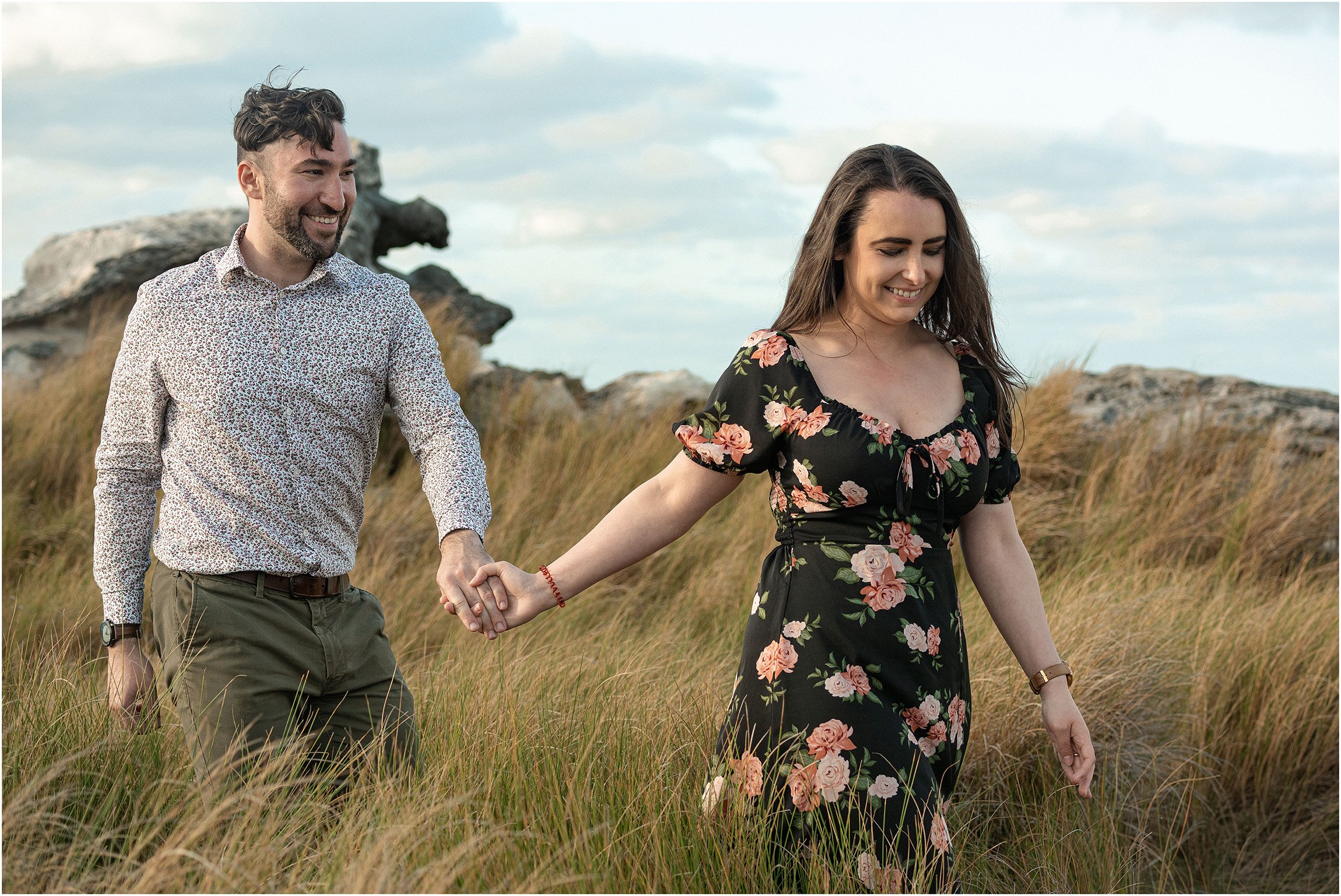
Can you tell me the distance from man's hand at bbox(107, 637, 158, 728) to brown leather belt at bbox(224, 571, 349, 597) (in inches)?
15.6

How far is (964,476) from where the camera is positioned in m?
2.63

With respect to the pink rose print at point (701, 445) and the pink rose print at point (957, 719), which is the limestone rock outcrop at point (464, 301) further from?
the pink rose print at point (957, 719)

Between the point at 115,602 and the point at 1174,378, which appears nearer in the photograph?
the point at 115,602

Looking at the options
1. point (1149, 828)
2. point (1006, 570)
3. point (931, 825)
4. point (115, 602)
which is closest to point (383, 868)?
point (931, 825)

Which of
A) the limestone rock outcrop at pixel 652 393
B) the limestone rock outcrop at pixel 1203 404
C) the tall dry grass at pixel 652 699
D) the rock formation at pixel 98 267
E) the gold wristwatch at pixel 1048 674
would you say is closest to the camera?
the tall dry grass at pixel 652 699

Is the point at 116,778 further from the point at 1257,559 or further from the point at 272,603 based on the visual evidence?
the point at 1257,559

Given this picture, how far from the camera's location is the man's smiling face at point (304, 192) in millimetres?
2934

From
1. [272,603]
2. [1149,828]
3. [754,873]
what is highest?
[272,603]

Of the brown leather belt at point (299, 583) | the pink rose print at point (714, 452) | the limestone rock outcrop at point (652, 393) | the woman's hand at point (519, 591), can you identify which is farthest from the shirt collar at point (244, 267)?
the limestone rock outcrop at point (652, 393)

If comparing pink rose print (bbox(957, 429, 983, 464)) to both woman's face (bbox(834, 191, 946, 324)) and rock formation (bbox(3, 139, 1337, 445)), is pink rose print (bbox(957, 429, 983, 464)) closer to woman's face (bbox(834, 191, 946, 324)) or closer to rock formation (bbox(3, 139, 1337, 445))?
woman's face (bbox(834, 191, 946, 324))

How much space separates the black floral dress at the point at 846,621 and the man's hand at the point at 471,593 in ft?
2.06

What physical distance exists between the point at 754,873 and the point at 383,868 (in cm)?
80

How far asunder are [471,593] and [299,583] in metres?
0.44

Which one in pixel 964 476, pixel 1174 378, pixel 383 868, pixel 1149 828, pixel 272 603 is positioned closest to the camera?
pixel 383 868
